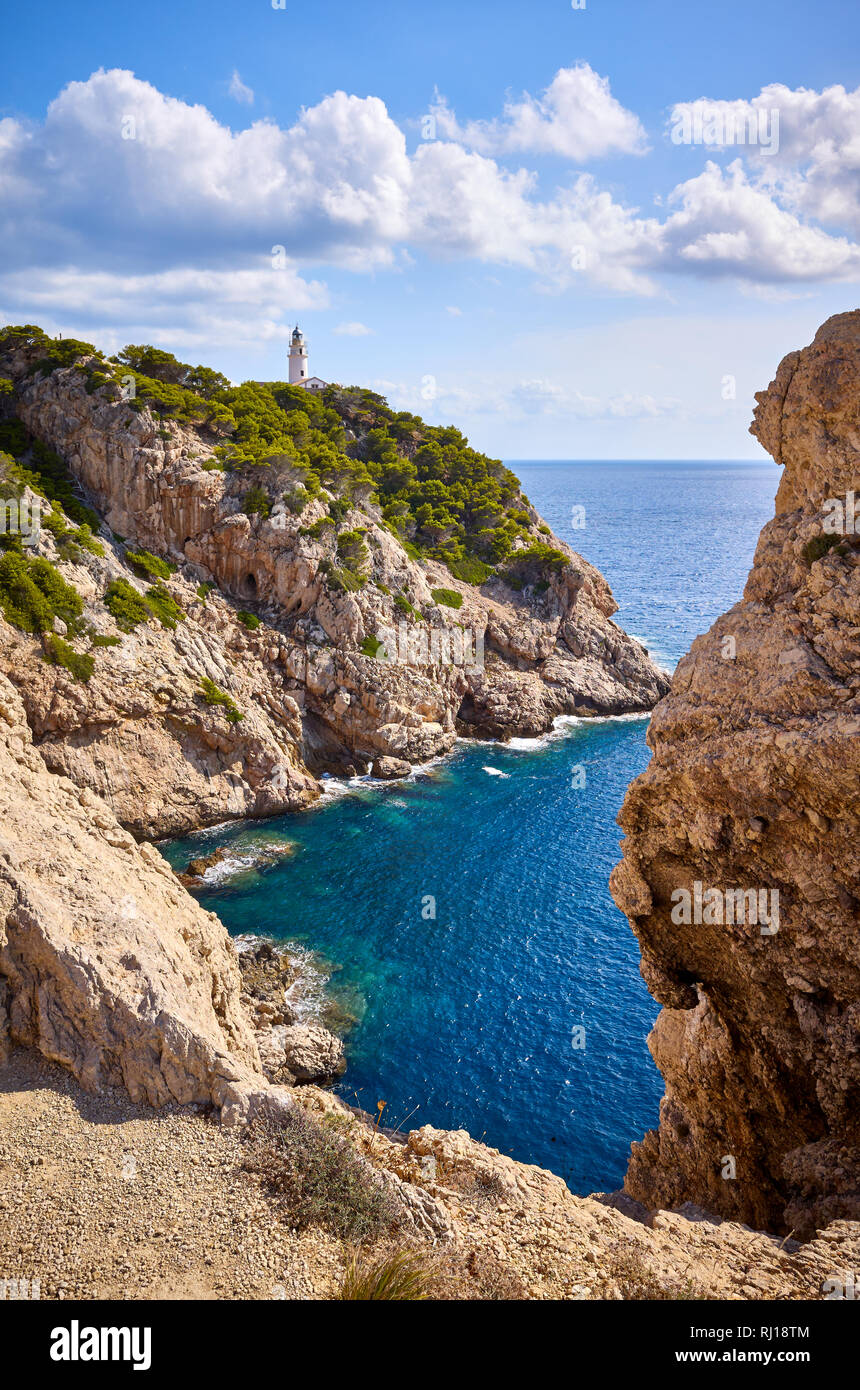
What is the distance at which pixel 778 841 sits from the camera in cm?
1469

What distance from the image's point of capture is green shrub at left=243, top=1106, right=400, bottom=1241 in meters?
12.4

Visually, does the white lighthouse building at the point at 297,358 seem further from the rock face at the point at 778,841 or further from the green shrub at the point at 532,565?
the rock face at the point at 778,841

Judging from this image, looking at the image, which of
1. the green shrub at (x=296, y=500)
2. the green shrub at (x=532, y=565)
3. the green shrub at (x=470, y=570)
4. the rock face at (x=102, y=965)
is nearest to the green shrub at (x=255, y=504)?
the green shrub at (x=296, y=500)

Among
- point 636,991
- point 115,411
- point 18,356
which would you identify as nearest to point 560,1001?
point 636,991

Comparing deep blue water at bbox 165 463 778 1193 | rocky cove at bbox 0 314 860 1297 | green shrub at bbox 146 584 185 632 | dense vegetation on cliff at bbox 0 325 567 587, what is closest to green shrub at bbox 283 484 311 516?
dense vegetation on cliff at bbox 0 325 567 587

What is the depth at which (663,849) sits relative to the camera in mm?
16562

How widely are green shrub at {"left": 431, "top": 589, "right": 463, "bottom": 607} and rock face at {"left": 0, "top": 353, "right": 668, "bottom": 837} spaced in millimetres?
403

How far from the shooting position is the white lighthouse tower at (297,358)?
87.0 m

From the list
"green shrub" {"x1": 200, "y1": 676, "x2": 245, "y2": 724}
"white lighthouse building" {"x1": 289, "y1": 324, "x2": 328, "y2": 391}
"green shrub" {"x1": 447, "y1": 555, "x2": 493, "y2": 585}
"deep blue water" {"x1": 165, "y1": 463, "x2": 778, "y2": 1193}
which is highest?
"white lighthouse building" {"x1": 289, "y1": 324, "x2": 328, "y2": 391}

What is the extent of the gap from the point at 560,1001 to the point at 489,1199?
60.2ft

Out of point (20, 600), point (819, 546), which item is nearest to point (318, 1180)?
point (819, 546)

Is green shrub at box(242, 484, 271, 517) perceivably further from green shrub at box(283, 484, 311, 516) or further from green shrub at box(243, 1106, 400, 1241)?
green shrub at box(243, 1106, 400, 1241)

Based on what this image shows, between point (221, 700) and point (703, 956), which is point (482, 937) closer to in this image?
point (703, 956)
